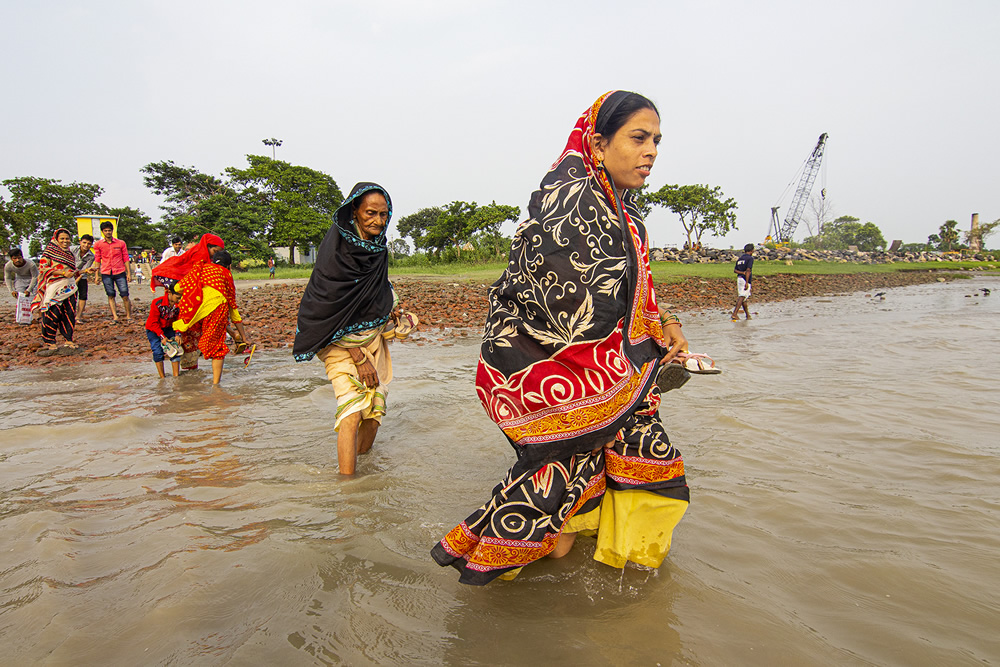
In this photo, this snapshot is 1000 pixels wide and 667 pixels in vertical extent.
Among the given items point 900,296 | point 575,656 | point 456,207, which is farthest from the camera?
point 456,207

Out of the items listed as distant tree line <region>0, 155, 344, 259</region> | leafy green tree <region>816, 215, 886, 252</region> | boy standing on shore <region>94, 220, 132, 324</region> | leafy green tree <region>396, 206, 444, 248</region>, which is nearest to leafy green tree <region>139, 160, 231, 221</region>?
distant tree line <region>0, 155, 344, 259</region>

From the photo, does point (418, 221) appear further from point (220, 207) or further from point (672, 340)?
point (672, 340)

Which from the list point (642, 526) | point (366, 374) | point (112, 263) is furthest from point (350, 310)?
point (112, 263)

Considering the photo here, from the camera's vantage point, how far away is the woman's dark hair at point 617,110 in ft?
6.77

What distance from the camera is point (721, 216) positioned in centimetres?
3847

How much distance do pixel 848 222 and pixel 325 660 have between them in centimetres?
8702

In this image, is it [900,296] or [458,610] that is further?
[900,296]

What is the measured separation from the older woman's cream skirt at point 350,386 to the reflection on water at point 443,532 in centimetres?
40

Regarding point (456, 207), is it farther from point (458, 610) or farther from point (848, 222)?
point (848, 222)

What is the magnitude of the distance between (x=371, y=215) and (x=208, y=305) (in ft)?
11.5

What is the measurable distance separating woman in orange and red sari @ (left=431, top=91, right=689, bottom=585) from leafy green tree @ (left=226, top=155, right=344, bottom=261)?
114 ft

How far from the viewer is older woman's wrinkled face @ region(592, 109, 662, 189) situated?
6.77 feet

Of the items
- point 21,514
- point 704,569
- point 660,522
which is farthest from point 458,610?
point 21,514

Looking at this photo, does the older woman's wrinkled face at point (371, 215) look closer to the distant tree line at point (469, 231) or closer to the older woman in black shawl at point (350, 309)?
the older woman in black shawl at point (350, 309)
